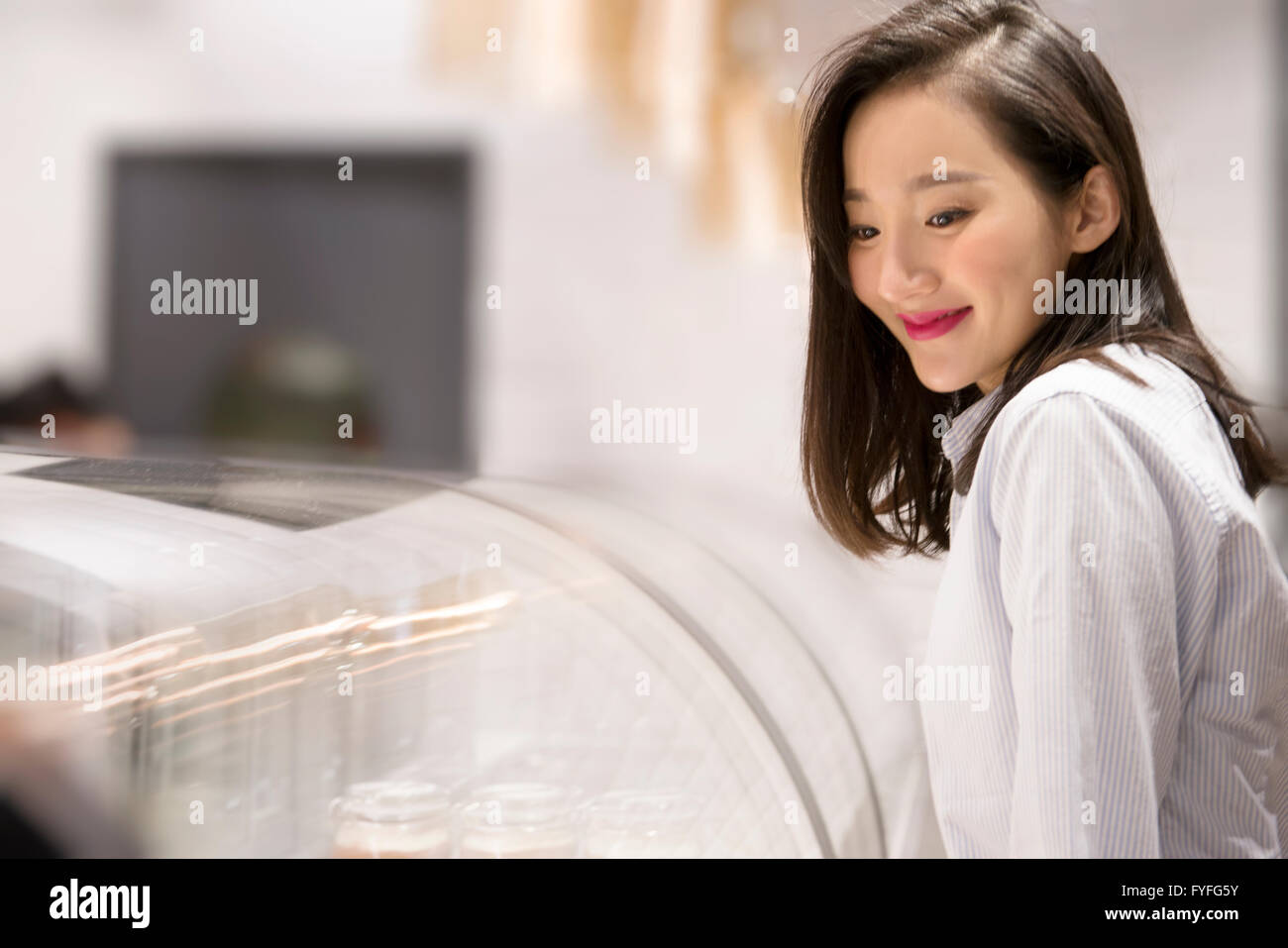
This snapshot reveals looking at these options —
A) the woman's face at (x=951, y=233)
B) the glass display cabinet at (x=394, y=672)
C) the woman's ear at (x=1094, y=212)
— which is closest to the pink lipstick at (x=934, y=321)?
the woman's face at (x=951, y=233)

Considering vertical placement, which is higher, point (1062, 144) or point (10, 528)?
point (1062, 144)

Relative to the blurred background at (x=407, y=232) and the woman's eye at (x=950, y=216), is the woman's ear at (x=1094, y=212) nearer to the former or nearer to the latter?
the woman's eye at (x=950, y=216)

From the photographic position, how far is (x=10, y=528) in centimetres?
79

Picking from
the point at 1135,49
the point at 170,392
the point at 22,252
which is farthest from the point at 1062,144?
the point at 22,252

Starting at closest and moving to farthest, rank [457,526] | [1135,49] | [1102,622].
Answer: [1102,622]
[457,526]
[1135,49]

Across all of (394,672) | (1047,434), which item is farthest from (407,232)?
(1047,434)

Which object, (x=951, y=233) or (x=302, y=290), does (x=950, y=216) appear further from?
(x=302, y=290)

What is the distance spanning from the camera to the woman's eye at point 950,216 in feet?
2.77

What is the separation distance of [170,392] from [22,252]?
0.54 metres

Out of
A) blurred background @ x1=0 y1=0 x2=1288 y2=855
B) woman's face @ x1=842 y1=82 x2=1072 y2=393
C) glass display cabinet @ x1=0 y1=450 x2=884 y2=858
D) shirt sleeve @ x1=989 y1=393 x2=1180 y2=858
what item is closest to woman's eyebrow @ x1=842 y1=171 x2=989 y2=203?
woman's face @ x1=842 y1=82 x2=1072 y2=393

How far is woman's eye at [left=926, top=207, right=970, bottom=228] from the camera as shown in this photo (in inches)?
33.2

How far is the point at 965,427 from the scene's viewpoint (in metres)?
0.87

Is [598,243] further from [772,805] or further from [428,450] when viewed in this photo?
[772,805]

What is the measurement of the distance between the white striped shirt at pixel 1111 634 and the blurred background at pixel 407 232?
180 cm
